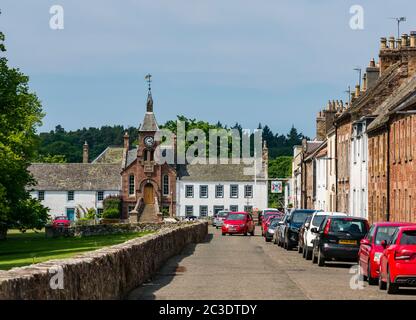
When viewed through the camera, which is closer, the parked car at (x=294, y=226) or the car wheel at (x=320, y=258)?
the car wheel at (x=320, y=258)

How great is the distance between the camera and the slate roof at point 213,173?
463 feet

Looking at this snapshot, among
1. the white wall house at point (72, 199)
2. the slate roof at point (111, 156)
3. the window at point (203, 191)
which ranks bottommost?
the white wall house at point (72, 199)

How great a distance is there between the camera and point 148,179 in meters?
136

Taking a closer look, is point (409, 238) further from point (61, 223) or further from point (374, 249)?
point (61, 223)

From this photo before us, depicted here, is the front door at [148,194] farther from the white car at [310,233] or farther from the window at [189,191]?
the white car at [310,233]

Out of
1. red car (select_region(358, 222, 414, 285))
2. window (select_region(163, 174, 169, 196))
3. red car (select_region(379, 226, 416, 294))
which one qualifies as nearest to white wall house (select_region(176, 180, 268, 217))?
window (select_region(163, 174, 169, 196))

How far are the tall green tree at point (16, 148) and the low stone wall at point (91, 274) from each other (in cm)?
2984

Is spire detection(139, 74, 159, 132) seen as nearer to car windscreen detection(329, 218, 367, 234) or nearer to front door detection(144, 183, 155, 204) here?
front door detection(144, 183, 155, 204)

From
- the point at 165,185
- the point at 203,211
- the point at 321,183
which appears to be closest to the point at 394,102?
the point at 321,183

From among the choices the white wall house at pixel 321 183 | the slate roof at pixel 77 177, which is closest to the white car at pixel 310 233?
the white wall house at pixel 321 183

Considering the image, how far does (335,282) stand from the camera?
26484 mm

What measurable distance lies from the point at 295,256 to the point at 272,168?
518 feet

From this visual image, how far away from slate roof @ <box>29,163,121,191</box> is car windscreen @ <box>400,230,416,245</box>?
379 ft
